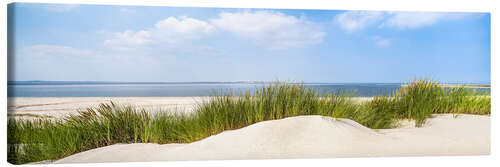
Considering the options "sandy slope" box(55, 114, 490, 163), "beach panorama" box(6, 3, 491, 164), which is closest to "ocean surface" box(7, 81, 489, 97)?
"beach panorama" box(6, 3, 491, 164)

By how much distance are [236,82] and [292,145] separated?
2.93ft

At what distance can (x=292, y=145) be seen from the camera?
3635 mm

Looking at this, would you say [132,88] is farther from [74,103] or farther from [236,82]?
[236,82]

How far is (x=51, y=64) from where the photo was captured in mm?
3707

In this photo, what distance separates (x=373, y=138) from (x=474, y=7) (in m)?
2.06

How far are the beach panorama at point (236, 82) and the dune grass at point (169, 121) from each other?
1 centimetres

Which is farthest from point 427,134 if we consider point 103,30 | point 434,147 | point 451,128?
point 103,30

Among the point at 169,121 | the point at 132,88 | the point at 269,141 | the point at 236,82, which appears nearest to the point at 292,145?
the point at 269,141

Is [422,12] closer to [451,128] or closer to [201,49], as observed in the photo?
[451,128]

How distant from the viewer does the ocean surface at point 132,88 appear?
363 cm

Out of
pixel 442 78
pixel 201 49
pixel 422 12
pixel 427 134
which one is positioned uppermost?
pixel 422 12

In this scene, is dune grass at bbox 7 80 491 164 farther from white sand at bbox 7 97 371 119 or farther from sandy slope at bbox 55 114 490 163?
sandy slope at bbox 55 114 490 163

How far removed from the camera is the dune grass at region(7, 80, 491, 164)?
369 centimetres

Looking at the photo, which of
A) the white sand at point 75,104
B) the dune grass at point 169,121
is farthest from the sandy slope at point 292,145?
the white sand at point 75,104
